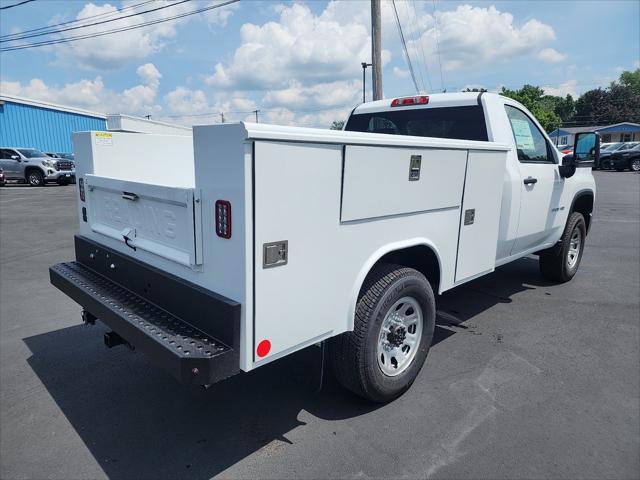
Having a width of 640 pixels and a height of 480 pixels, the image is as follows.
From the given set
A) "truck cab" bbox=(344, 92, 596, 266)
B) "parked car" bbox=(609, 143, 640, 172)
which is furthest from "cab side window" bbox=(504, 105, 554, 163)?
"parked car" bbox=(609, 143, 640, 172)

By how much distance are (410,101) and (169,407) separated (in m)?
3.59

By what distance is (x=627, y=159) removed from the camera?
31.7 meters

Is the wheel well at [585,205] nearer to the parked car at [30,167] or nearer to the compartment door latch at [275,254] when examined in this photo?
the compartment door latch at [275,254]

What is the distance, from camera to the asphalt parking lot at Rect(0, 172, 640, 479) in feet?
8.66

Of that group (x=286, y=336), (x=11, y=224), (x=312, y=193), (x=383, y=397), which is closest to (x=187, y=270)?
(x=286, y=336)

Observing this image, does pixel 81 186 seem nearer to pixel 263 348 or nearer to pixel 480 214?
pixel 263 348

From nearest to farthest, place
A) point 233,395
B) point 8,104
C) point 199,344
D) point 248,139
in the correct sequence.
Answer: point 248,139, point 199,344, point 233,395, point 8,104

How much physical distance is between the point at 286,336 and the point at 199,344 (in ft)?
1.44

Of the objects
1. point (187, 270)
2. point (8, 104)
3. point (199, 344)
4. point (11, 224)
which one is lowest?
point (11, 224)

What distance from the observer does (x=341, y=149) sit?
2.45 meters

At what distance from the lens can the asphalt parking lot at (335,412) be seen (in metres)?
2.64

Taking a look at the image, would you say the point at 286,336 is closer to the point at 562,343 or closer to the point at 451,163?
Answer: the point at 451,163

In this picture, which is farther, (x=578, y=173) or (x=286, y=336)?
(x=578, y=173)

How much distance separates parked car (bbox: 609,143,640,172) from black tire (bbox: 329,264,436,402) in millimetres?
35391
